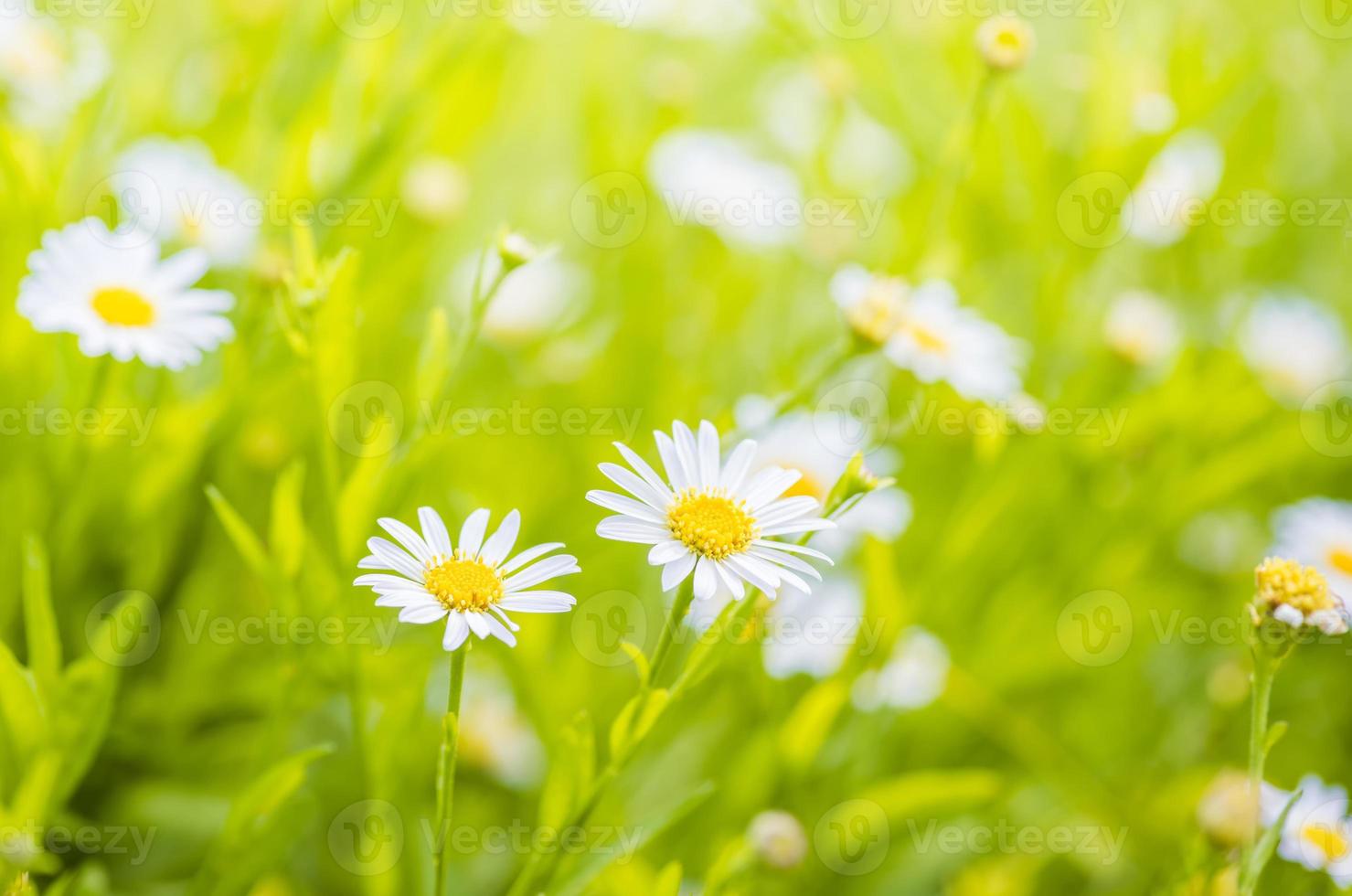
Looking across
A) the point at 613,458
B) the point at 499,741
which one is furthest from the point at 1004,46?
the point at 499,741

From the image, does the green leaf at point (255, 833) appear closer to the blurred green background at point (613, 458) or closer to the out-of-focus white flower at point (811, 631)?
the blurred green background at point (613, 458)

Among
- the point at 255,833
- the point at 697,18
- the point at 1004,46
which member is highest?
the point at 697,18

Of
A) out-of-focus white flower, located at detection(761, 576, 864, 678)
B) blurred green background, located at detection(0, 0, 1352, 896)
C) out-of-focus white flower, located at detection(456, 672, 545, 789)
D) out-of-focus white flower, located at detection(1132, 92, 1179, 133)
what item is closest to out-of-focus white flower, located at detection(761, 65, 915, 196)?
blurred green background, located at detection(0, 0, 1352, 896)

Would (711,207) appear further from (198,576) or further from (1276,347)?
(1276,347)

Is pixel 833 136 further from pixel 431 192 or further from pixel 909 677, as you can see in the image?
pixel 909 677

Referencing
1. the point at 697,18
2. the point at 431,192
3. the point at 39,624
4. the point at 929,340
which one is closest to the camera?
the point at 39,624

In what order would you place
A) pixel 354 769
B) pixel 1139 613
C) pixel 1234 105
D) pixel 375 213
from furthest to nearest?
pixel 1234 105
pixel 1139 613
pixel 375 213
pixel 354 769

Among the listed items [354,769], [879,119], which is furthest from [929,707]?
[879,119]
